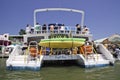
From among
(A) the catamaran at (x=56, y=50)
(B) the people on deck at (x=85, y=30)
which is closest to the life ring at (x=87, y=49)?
(A) the catamaran at (x=56, y=50)

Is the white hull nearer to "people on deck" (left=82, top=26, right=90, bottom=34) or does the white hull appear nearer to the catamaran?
the catamaran

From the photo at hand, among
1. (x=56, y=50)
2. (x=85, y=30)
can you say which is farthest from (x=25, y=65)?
(x=85, y=30)

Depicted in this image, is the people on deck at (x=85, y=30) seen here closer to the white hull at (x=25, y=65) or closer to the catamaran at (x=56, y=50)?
the catamaran at (x=56, y=50)

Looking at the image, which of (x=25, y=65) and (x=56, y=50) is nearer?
(x=25, y=65)

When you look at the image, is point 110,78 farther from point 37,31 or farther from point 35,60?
point 37,31

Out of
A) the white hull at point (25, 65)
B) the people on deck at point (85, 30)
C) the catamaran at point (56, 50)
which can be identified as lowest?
the white hull at point (25, 65)

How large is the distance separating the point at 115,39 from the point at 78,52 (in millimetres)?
29776

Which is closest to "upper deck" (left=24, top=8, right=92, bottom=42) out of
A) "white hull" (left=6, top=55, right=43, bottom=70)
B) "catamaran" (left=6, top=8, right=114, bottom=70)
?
"catamaran" (left=6, top=8, right=114, bottom=70)

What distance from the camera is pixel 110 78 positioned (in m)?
11.4

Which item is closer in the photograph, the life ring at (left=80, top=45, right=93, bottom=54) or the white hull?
→ the white hull

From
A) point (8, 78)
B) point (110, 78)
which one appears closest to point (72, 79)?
point (110, 78)

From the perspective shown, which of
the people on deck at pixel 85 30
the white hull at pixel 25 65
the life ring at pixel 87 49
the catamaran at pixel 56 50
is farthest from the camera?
the people on deck at pixel 85 30

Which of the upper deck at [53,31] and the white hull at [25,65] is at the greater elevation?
the upper deck at [53,31]

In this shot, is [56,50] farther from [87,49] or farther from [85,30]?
[85,30]
